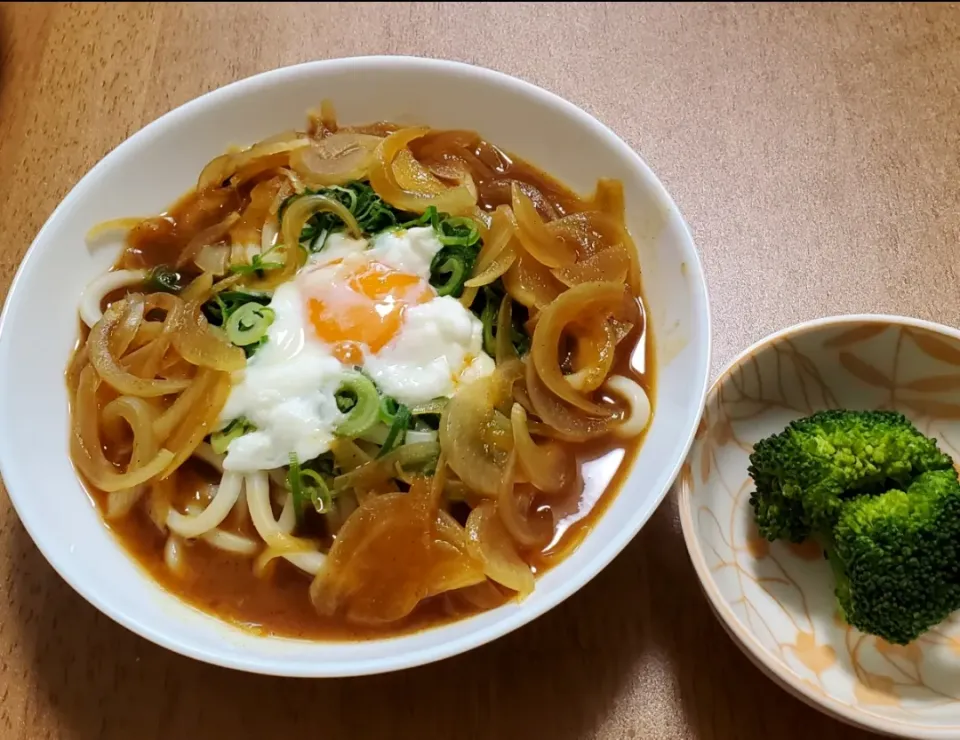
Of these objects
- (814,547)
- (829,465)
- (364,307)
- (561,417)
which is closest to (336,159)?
(364,307)

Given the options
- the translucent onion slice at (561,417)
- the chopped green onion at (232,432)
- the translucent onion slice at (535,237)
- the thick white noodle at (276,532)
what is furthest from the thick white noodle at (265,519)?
the translucent onion slice at (535,237)

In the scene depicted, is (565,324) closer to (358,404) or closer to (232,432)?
(358,404)

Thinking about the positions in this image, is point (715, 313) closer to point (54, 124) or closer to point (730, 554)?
point (730, 554)

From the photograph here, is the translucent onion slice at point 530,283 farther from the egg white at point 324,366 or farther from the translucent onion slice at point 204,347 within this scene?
the translucent onion slice at point 204,347

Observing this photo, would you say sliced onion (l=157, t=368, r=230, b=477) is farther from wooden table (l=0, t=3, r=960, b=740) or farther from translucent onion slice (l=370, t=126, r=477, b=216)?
translucent onion slice (l=370, t=126, r=477, b=216)

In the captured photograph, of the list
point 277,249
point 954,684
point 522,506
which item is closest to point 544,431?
point 522,506
